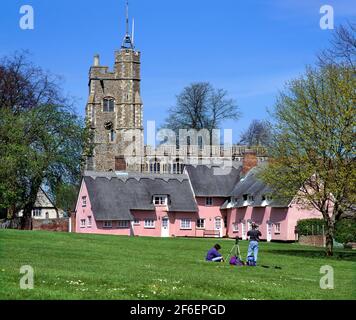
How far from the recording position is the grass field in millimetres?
21531

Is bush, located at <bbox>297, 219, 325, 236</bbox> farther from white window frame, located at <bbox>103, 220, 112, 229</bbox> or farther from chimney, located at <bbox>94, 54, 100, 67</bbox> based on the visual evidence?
chimney, located at <bbox>94, 54, 100, 67</bbox>

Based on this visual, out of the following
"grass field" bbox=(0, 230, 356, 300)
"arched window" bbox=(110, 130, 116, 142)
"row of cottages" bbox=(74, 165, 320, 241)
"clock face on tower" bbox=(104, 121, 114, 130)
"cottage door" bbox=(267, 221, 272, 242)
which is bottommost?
"grass field" bbox=(0, 230, 356, 300)

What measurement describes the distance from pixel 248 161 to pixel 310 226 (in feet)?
64.1

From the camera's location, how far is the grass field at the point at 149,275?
21531 mm

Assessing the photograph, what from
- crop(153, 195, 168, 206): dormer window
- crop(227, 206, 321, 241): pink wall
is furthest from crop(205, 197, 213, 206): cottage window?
crop(227, 206, 321, 241): pink wall

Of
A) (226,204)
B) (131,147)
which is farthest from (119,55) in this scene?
(226,204)

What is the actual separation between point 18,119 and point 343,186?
3418cm

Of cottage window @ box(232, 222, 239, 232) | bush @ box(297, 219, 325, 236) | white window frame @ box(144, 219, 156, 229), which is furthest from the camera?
white window frame @ box(144, 219, 156, 229)

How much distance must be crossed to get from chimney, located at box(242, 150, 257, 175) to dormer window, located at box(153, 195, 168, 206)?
9217mm

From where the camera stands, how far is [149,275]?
87.2 ft

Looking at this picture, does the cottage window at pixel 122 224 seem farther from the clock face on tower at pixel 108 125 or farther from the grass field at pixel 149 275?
the clock face on tower at pixel 108 125

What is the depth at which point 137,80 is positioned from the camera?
133 metres

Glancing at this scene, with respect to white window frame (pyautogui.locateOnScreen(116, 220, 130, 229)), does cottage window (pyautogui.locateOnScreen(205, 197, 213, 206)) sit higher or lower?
higher
